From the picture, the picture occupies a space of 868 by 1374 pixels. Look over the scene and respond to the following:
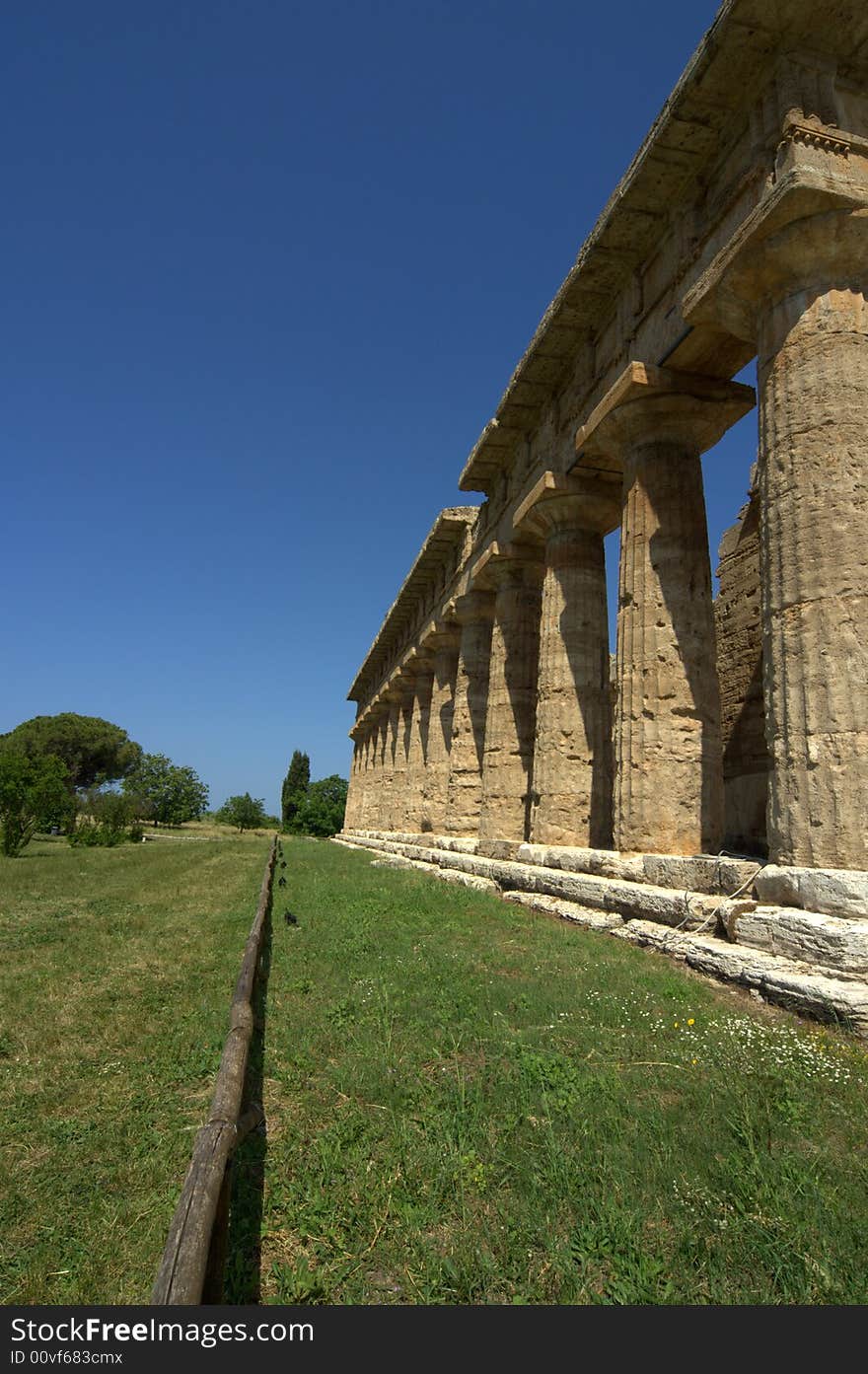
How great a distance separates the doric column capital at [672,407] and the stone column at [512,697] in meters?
5.58

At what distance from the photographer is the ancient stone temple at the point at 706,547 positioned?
6.17 meters

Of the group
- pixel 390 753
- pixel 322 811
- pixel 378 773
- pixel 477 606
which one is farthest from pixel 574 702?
pixel 322 811

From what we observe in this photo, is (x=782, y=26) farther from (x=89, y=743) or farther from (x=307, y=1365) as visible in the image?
(x=89, y=743)

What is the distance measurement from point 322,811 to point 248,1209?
66.0 meters

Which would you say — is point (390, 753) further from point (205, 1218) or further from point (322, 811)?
point (322, 811)

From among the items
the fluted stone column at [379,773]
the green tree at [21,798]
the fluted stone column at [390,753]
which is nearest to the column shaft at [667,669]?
the fluted stone column at [390,753]

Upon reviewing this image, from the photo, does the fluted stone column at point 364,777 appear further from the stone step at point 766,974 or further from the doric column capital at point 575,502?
the stone step at point 766,974

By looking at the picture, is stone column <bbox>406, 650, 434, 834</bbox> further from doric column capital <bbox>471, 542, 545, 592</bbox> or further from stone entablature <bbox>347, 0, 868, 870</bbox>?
stone entablature <bbox>347, 0, 868, 870</bbox>

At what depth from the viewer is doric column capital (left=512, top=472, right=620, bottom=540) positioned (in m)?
12.5

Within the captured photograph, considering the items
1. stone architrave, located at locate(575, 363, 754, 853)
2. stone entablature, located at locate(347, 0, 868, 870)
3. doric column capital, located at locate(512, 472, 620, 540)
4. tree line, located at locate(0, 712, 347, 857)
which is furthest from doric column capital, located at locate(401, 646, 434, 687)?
tree line, located at locate(0, 712, 347, 857)

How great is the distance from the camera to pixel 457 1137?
3.48 meters

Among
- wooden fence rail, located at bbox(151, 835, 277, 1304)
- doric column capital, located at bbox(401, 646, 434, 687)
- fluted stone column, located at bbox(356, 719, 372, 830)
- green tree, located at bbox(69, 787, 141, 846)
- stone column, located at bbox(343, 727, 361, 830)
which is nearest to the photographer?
wooden fence rail, located at bbox(151, 835, 277, 1304)

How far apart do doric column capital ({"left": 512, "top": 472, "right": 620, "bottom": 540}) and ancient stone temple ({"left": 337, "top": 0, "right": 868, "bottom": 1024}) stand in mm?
48

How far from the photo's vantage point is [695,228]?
29.7ft
